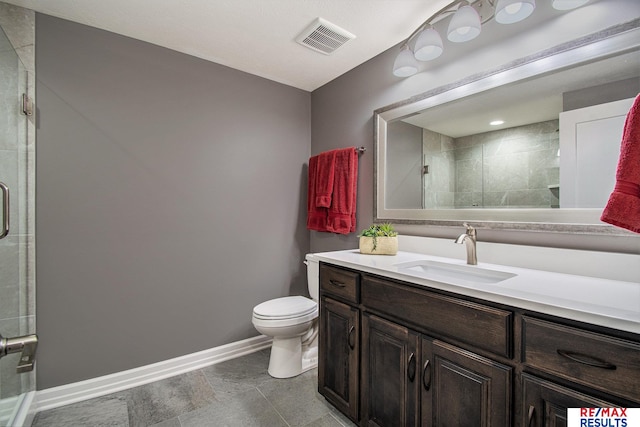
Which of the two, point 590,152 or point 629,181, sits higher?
point 590,152

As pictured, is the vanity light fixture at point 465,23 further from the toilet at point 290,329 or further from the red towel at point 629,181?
the toilet at point 290,329

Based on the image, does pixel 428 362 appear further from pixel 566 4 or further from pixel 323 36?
pixel 323 36

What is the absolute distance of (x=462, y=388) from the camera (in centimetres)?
107

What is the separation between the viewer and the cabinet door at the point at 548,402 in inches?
31.6

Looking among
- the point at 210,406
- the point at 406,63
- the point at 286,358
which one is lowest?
the point at 210,406

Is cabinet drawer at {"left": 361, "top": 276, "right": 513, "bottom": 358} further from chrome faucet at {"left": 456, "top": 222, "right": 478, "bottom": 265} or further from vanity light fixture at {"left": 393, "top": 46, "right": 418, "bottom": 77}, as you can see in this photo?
vanity light fixture at {"left": 393, "top": 46, "right": 418, "bottom": 77}

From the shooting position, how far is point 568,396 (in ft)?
2.70

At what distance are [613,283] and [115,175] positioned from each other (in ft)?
8.73

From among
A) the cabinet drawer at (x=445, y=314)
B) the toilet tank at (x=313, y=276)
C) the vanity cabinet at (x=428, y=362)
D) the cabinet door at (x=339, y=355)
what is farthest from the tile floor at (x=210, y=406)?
the cabinet drawer at (x=445, y=314)

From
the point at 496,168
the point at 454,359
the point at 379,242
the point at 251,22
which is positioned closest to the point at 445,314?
the point at 454,359

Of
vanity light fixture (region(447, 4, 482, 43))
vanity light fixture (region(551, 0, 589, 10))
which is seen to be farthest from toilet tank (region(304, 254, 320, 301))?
vanity light fixture (region(551, 0, 589, 10))

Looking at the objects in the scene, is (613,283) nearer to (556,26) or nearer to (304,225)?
(556,26)

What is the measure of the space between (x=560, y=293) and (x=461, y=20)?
1.29 metres

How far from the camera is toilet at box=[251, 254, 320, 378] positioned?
200 centimetres
